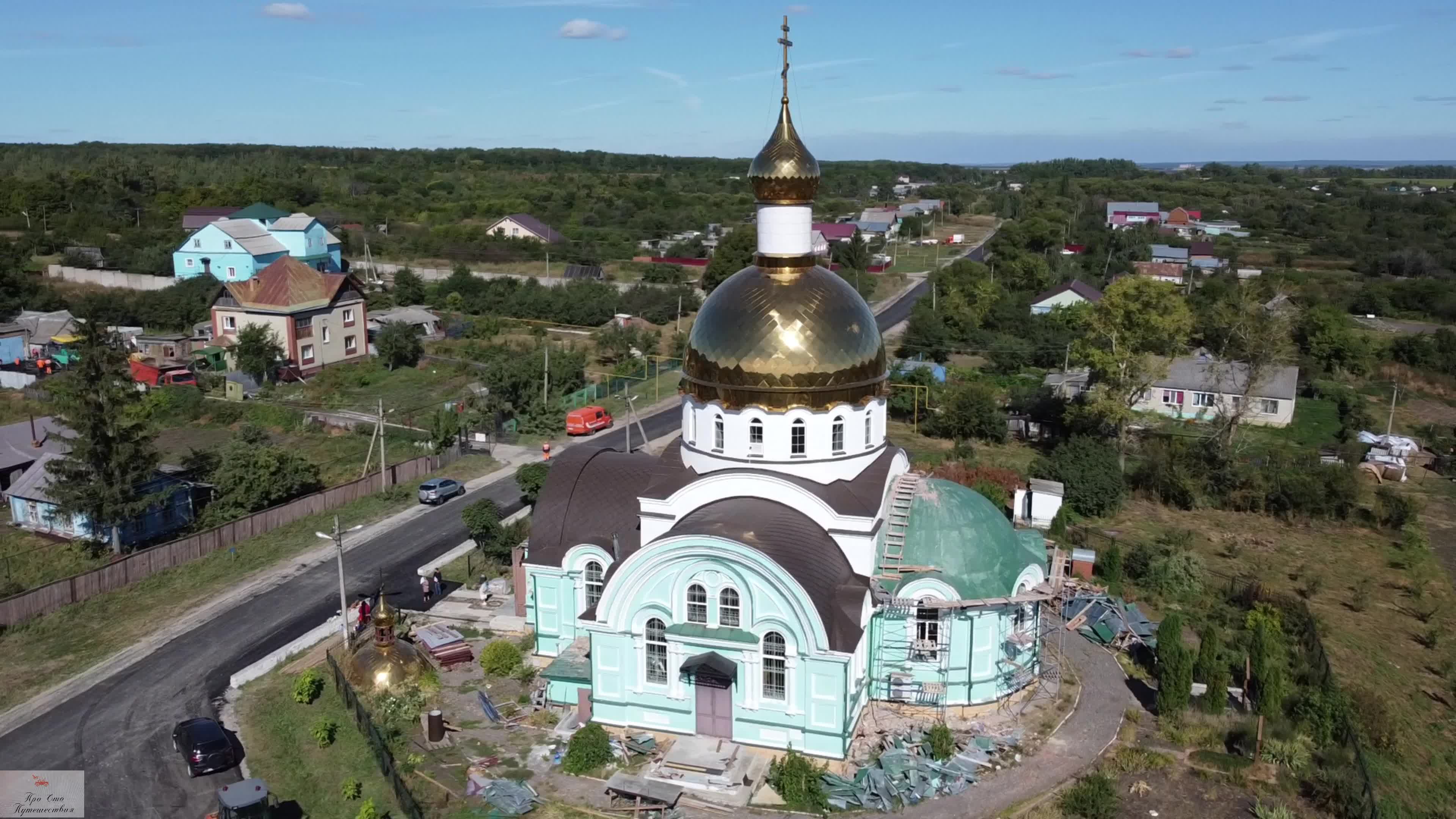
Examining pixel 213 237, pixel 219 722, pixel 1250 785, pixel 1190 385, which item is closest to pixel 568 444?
pixel 219 722

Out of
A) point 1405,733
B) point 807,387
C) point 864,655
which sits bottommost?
point 1405,733

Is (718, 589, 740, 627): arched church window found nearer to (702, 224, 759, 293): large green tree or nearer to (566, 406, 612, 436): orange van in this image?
(566, 406, 612, 436): orange van

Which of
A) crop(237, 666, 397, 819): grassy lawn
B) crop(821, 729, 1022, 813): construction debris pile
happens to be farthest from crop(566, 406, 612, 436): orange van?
crop(821, 729, 1022, 813): construction debris pile

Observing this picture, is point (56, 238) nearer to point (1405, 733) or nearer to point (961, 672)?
point (961, 672)

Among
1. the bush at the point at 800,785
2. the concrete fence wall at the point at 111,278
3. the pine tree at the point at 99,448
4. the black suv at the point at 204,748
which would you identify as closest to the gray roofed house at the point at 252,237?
the concrete fence wall at the point at 111,278

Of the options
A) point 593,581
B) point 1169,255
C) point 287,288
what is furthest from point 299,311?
point 1169,255

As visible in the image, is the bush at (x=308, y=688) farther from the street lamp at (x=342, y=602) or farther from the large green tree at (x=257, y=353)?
the large green tree at (x=257, y=353)

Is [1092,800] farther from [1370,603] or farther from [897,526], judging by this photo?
[1370,603]
